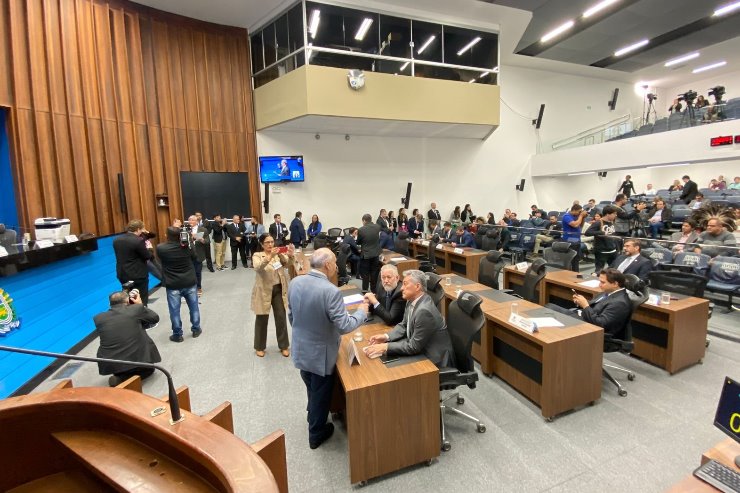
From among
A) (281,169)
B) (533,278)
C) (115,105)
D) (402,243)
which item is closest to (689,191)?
(402,243)

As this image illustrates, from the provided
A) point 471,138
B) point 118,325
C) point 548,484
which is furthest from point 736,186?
point 118,325

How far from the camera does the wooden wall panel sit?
20.7ft

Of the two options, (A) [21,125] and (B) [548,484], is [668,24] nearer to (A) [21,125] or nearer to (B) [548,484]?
(B) [548,484]

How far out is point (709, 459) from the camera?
5.16 ft

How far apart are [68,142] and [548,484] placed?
9179mm

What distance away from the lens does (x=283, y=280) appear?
4.23m

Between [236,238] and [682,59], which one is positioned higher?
[682,59]

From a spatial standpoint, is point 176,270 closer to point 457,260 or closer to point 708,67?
point 457,260

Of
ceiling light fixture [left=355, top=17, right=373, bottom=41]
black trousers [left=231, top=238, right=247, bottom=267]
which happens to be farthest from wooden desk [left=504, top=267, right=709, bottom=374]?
ceiling light fixture [left=355, top=17, right=373, bottom=41]

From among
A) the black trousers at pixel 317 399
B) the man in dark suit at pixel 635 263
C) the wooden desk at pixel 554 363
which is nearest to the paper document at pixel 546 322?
the wooden desk at pixel 554 363

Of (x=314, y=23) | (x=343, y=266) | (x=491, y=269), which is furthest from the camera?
(x=314, y=23)

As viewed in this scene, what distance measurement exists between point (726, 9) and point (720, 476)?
46.8ft

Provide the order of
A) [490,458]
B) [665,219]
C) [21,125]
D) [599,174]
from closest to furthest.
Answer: [490,458] < [21,125] < [665,219] < [599,174]

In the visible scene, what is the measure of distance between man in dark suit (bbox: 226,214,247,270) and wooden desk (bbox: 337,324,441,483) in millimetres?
7833
